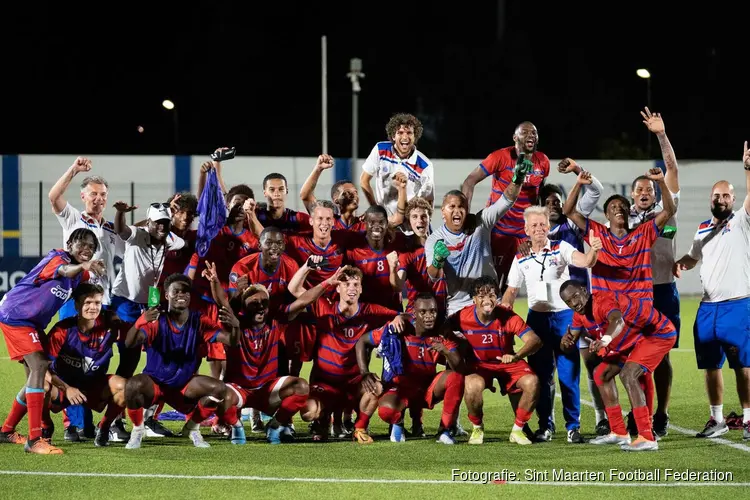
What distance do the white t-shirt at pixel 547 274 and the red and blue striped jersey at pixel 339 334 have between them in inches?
45.0

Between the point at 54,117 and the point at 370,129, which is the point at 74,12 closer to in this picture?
the point at 54,117

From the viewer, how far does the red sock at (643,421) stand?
8.88 metres

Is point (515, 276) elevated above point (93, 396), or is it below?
above

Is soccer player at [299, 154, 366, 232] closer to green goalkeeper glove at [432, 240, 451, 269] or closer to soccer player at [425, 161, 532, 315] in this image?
soccer player at [425, 161, 532, 315]

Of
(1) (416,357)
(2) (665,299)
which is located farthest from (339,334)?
(2) (665,299)

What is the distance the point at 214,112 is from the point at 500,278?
107 feet

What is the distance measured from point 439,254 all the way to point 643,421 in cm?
206

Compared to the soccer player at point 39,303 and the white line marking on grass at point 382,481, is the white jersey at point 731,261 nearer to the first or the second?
the white line marking on grass at point 382,481

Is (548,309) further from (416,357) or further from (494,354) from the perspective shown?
(416,357)

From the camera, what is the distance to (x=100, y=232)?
9.98 metres

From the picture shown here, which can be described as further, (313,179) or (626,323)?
(313,179)

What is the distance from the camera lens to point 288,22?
4222 centimetres

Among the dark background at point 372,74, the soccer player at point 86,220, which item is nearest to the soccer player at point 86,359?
the soccer player at point 86,220

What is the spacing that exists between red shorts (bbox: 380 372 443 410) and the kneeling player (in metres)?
0.34
